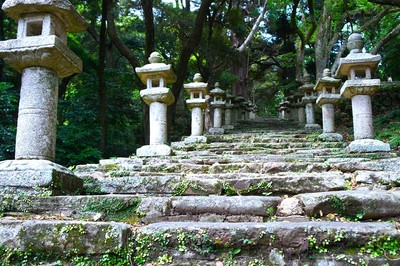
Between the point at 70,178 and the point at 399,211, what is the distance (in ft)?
11.1

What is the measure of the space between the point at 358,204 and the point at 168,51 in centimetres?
1448

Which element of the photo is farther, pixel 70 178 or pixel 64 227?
pixel 70 178

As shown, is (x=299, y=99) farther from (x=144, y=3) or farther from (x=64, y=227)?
(x=64, y=227)

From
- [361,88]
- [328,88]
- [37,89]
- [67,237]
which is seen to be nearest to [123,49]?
[328,88]

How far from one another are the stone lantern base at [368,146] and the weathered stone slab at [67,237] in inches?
194

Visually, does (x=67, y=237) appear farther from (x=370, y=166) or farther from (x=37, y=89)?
(x=370, y=166)

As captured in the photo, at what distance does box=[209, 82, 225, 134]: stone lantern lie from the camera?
41.6ft

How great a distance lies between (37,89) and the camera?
13.9 feet

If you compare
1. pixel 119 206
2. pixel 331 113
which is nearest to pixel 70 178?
pixel 119 206

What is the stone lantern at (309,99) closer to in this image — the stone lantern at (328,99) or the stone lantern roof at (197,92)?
the stone lantern at (328,99)

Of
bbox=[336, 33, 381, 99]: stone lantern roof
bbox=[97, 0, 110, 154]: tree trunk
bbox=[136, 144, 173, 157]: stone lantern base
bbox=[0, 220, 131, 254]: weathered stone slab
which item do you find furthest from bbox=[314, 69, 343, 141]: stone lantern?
bbox=[0, 220, 131, 254]: weathered stone slab

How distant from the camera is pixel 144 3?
11.9 m

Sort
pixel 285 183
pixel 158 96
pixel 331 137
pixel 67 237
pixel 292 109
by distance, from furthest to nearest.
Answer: pixel 292 109, pixel 331 137, pixel 158 96, pixel 285 183, pixel 67 237

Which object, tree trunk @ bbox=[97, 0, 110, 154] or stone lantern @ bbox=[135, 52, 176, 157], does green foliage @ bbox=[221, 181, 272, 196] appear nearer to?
stone lantern @ bbox=[135, 52, 176, 157]
